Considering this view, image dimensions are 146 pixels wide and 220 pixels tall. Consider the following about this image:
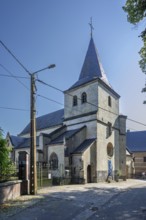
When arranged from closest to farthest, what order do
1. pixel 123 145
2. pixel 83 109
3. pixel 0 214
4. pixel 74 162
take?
1. pixel 0 214
2. pixel 74 162
3. pixel 83 109
4. pixel 123 145

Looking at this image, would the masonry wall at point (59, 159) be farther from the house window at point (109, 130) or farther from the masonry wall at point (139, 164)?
the masonry wall at point (139, 164)

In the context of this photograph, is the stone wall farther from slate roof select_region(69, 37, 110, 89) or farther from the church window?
slate roof select_region(69, 37, 110, 89)

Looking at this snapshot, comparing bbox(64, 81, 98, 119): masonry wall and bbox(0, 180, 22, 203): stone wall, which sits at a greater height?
bbox(64, 81, 98, 119): masonry wall

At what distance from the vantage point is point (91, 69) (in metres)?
37.7

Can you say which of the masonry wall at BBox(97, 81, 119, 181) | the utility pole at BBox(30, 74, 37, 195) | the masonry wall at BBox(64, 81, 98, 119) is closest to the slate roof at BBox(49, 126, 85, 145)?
the masonry wall at BBox(64, 81, 98, 119)

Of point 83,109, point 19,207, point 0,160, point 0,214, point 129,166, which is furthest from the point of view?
point 129,166

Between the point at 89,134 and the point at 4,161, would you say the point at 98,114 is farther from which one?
the point at 4,161

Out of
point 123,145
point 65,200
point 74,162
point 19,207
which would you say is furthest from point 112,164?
point 19,207

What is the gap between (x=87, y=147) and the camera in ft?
103

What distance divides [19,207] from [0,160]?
10.7 feet

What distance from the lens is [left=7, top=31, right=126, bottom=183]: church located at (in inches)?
1238

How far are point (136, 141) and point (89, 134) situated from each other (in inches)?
955

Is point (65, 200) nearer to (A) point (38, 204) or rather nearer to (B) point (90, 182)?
(A) point (38, 204)

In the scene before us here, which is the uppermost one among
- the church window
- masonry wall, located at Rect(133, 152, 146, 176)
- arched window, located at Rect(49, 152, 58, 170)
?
the church window
